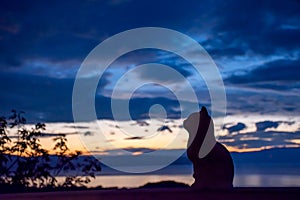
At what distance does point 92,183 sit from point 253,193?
6.93 meters

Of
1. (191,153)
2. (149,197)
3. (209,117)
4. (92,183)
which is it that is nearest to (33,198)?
(149,197)

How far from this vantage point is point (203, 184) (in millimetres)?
11336

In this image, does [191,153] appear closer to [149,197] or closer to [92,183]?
[149,197]

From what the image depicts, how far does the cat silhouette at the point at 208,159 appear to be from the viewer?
1134 cm

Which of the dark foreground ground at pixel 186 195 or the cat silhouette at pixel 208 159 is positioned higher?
the cat silhouette at pixel 208 159

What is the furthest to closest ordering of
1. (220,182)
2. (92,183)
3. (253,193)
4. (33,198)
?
(92,183)
(220,182)
(33,198)
(253,193)

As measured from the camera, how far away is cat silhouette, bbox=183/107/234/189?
37.2ft

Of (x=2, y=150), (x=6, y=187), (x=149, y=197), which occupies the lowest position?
(x=149, y=197)

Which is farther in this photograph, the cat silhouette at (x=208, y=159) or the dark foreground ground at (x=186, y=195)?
the cat silhouette at (x=208, y=159)

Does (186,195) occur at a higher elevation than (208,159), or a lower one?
lower

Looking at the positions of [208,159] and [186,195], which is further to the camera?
[208,159]

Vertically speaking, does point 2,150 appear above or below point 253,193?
above

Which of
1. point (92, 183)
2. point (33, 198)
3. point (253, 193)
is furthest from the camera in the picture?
point (92, 183)

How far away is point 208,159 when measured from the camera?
11.4m
